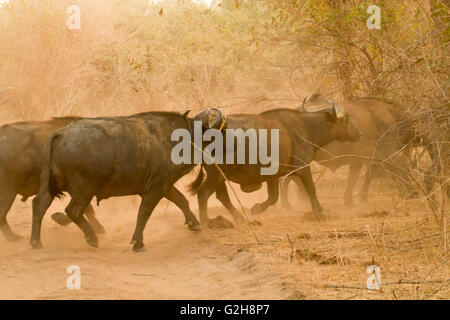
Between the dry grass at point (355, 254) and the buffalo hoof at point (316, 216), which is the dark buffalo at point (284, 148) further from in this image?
the dry grass at point (355, 254)

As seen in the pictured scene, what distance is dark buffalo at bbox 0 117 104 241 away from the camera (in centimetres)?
834

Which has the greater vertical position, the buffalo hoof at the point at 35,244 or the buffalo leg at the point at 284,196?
the buffalo leg at the point at 284,196

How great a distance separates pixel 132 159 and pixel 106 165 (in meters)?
0.34

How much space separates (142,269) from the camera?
6.82 metres

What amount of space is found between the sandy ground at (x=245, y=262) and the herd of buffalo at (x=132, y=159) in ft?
1.49

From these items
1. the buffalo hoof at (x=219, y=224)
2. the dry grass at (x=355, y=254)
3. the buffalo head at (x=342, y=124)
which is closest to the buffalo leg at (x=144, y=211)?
the dry grass at (x=355, y=254)

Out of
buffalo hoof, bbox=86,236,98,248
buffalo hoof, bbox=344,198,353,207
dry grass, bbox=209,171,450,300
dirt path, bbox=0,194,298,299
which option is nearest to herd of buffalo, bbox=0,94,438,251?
buffalo hoof, bbox=86,236,98,248

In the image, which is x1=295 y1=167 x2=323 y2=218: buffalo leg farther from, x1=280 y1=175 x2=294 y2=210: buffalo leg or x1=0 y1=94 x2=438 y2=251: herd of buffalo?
x1=280 y1=175 x2=294 y2=210: buffalo leg

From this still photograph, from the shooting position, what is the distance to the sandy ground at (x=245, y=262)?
561cm

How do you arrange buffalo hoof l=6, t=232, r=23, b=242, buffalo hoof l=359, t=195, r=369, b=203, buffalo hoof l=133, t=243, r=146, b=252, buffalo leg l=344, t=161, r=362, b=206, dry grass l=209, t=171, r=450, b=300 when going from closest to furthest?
dry grass l=209, t=171, r=450, b=300
buffalo hoof l=133, t=243, r=146, b=252
buffalo hoof l=6, t=232, r=23, b=242
buffalo leg l=344, t=161, r=362, b=206
buffalo hoof l=359, t=195, r=369, b=203

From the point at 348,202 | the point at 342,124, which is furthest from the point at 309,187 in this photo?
the point at 348,202

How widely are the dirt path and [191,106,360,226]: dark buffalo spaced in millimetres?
803

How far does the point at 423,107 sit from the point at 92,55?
35.8 feet

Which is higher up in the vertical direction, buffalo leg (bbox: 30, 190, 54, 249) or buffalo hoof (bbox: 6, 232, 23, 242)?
buffalo leg (bbox: 30, 190, 54, 249)
